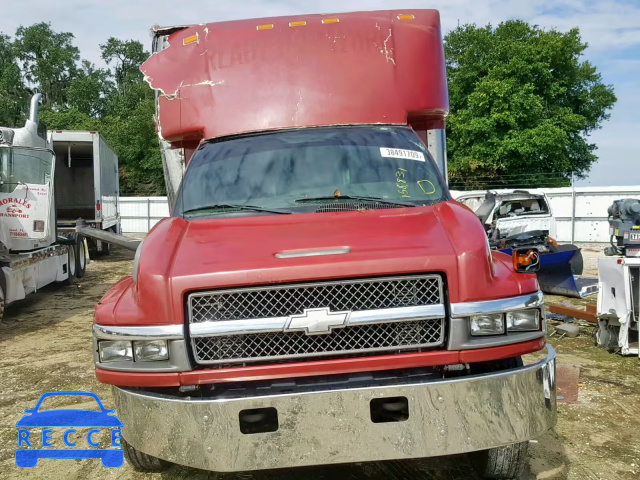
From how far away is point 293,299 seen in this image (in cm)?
301

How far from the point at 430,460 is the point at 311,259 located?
1.88m

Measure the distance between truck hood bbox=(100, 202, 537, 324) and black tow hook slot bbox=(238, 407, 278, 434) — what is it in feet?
1.85

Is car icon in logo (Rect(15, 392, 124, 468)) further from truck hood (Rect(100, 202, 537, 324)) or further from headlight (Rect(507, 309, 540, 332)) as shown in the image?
headlight (Rect(507, 309, 540, 332))

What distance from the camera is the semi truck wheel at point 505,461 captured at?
134 inches

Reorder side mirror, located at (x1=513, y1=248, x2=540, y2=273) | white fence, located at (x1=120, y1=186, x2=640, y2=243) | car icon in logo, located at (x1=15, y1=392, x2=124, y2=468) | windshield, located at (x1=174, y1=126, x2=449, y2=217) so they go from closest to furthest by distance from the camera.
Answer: side mirror, located at (x1=513, y1=248, x2=540, y2=273) → windshield, located at (x1=174, y1=126, x2=449, y2=217) → car icon in logo, located at (x1=15, y1=392, x2=124, y2=468) → white fence, located at (x1=120, y1=186, x2=640, y2=243)

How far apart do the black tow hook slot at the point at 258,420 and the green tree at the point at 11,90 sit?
183 feet

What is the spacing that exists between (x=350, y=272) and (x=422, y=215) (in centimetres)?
78

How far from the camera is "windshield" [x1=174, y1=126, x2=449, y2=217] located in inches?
157

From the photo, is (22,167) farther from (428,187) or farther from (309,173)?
(428,187)

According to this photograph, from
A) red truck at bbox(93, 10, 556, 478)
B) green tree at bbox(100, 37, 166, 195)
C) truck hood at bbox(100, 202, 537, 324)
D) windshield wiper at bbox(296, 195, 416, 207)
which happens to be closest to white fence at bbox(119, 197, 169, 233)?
green tree at bbox(100, 37, 166, 195)

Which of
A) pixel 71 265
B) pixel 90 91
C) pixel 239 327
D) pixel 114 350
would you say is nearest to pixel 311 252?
pixel 239 327

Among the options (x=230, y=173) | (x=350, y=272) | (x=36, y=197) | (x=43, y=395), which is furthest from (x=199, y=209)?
(x=36, y=197)

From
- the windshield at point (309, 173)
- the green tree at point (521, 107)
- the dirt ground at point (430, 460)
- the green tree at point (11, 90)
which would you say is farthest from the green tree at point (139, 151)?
the windshield at point (309, 173)

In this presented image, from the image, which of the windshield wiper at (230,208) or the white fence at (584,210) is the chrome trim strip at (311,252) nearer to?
the windshield wiper at (230,208)
